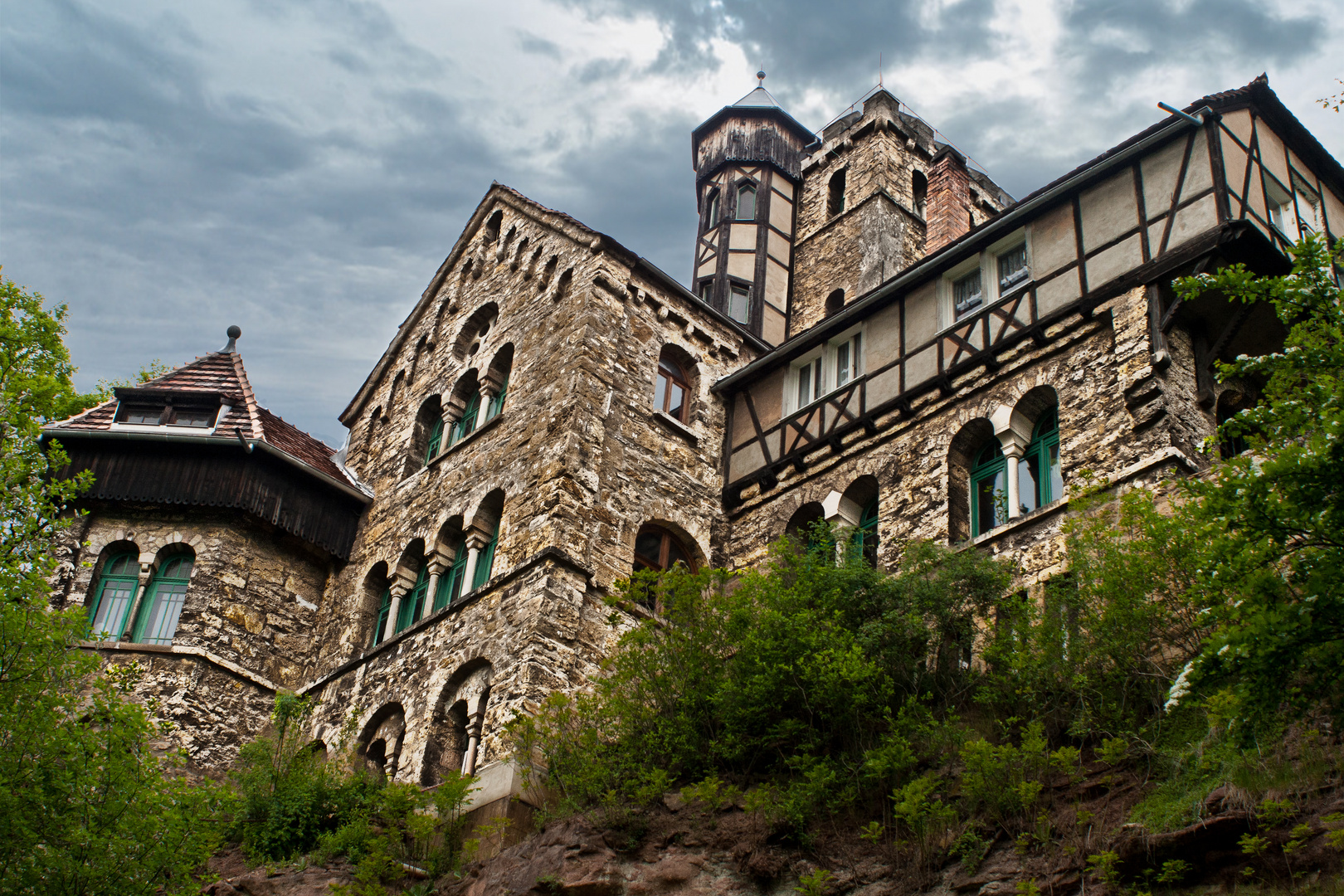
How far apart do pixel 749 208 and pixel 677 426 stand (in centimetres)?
1220

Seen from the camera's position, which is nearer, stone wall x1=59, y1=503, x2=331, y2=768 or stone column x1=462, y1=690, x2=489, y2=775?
stone column x1=462, y1=690, x2=489, y2=775

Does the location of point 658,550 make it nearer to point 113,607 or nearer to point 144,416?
point 113,607

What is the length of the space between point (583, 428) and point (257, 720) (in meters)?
6.61

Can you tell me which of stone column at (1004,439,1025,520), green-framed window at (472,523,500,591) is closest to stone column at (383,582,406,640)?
green-framed window at (472,523,500,591)

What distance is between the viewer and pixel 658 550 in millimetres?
19844

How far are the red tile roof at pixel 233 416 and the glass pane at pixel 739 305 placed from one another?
9619 mm

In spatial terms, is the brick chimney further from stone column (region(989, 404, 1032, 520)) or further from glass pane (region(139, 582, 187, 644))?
glass pane (region(139, 582, 187, 644))

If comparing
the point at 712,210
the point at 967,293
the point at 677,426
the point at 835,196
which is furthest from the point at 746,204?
the point at 967,293

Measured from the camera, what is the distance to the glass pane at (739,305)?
97.0 feet

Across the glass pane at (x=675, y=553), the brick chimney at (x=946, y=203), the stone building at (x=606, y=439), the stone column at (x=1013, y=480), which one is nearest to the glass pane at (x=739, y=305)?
the brick chimney at (x=946, y=203)

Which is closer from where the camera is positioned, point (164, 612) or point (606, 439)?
point (606, 439)

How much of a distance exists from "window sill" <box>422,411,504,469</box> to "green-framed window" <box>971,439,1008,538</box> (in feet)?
25.1

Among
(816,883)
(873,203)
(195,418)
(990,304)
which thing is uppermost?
(873,203)

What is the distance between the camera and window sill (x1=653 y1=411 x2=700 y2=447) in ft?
68.5
